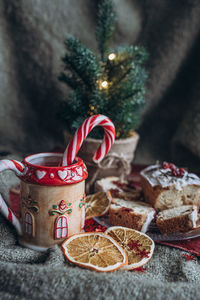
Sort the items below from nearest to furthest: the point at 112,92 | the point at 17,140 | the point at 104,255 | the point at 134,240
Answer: the point at 104,255 < the point at 134,240 < the point at 112,92 < the point at 17,140

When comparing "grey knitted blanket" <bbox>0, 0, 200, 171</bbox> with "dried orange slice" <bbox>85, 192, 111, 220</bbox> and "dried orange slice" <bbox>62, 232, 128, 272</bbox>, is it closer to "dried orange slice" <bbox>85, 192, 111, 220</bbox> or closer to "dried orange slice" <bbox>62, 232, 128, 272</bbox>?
"dried orange slice" <bbox>85, 192, 111, 220</bbox>

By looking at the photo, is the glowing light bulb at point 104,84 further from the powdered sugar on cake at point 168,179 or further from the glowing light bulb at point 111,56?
the powdered sugar on cake at point 168,179

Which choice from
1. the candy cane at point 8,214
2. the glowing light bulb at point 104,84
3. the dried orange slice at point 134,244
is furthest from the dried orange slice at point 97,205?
the glowing light bulb at point 104,84

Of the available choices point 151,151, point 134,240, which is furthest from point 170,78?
point 134,240

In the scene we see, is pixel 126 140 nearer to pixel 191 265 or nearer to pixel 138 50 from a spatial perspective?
pixel 138 50

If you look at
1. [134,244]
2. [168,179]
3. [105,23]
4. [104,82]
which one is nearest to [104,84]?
[104,82]

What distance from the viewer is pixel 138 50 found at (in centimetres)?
158

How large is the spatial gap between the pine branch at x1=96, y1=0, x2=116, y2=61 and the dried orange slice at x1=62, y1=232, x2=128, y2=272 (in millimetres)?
957

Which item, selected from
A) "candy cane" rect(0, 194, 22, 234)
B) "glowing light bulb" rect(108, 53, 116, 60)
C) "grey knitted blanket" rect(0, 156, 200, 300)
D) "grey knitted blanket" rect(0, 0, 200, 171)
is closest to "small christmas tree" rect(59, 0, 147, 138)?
"glowing light bulb" rect(108, 53, 116, 60)

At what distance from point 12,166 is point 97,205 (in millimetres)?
434

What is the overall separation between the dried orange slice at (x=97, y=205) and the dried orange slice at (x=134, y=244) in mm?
157

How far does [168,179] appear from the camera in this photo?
4.47ft

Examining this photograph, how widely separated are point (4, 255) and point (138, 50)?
1.13 meters

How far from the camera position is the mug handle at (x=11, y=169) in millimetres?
1020
